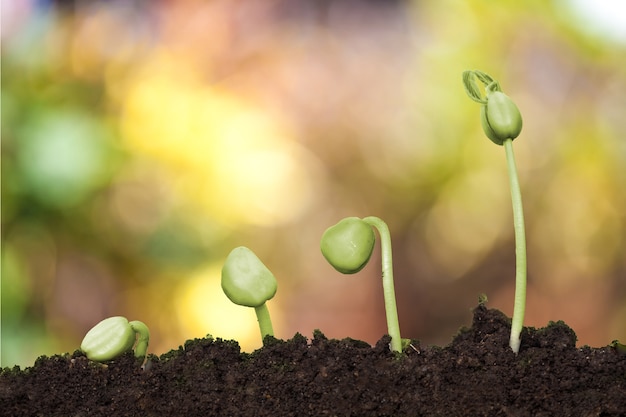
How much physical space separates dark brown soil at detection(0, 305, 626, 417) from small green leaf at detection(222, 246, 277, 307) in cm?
5

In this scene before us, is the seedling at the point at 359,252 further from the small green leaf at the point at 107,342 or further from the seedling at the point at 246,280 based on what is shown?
the small green leaf at the point at 107,342

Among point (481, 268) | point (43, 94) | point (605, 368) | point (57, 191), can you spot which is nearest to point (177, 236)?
point (57, 191)

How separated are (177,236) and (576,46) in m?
1.15

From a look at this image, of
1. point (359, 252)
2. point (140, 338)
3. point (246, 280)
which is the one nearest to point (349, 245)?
point (359, 252)

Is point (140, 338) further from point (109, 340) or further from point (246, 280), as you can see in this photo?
point (246, 280)

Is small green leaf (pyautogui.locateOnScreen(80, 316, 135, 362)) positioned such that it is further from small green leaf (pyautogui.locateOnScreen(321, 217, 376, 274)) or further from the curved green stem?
small green leaf (pyautogui.locateOnScreen(321, 217, 376, 274))

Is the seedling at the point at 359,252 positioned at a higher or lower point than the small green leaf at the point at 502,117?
lower

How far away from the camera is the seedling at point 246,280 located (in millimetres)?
807

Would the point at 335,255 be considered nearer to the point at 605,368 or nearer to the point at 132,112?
the point at 605,368

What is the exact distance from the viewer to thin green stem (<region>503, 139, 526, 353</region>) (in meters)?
0.78

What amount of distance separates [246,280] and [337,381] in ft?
0.47

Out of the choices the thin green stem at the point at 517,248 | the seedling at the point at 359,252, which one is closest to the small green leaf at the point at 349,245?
the seedling at the point at 359,252

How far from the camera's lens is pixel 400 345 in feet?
2.64

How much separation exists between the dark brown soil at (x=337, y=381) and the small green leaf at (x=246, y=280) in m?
0.05
